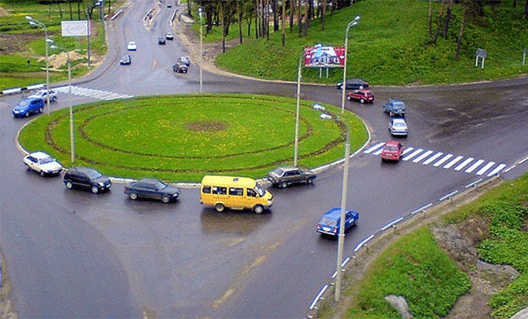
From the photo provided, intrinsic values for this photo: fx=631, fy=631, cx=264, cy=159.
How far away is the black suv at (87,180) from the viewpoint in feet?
152

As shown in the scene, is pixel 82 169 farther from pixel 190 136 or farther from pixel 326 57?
pixel 326 57

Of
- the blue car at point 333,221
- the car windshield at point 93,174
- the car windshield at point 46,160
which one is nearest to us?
the blue car at point 333,221

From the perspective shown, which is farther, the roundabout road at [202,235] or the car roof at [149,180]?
the car roof at [149,180]

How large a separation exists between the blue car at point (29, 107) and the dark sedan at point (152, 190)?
29.7 metres

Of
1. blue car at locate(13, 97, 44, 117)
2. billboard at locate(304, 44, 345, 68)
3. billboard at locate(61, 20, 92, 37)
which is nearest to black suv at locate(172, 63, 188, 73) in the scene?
billboard at locate(304, 44, 345, 68)

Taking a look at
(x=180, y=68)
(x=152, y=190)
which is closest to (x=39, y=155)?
(x=152, y=190)

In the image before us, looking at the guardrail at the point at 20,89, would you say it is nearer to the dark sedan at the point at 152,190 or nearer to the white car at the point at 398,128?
the dark sedan at the point at 152,190

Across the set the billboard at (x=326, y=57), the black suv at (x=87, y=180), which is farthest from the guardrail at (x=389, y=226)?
the billboard at (x=326, y=57)

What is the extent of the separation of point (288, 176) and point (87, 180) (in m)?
14.9

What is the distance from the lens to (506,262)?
132ft

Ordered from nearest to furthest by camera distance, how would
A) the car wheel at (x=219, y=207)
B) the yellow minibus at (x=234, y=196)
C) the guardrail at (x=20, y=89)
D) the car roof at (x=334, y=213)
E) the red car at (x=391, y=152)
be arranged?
1. the car roof at (x=334, y=213)
2. the yellow minibus at (x=234, y=196)
3. the car wheel at (x=219, y=207)
4. the red car at (x=391, y=152)
5. the guardrail at (x=20, y=89)

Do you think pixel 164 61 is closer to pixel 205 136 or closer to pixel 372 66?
pixel 372 66

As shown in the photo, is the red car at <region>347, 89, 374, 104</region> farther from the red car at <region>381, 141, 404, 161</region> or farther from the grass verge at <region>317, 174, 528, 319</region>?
the grass verge at <region>317, 174, 528, 319</region>

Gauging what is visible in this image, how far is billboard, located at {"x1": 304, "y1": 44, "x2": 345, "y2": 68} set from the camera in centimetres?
8688
